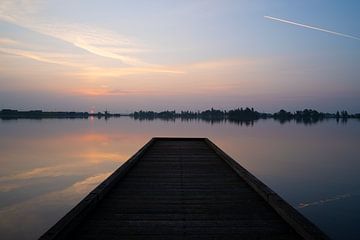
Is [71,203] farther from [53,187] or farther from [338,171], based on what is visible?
[338,171]

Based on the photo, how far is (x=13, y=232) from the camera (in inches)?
291

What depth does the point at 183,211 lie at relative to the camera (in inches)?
179

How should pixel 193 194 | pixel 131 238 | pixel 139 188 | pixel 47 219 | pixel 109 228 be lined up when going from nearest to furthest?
pixel 131 238
pixel 109 228
pixel 193 194
pixel 139 188
pixel 47 219

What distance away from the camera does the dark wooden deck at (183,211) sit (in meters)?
3.68

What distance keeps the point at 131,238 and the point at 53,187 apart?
9869mm

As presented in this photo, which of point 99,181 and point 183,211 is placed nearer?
point 183,211

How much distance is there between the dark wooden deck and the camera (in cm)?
368

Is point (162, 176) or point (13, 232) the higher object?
point (162, 176)

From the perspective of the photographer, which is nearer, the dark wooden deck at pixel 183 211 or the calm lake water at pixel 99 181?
the dark wooden deck at pixel 183 211

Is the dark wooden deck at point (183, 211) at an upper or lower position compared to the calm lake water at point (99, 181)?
upper

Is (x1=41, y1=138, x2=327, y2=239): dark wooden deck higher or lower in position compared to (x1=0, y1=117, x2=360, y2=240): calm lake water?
higher

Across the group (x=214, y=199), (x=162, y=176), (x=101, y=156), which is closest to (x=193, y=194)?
(x=214, y=199)

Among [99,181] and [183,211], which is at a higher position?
[183,211]

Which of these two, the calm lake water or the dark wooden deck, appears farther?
the calm lake water
